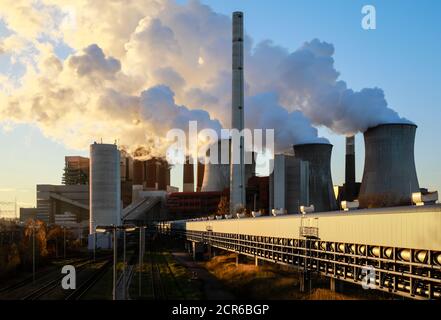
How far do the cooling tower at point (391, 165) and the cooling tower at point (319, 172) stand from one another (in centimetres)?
1399

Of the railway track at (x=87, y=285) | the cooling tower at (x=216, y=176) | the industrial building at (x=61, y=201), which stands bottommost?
the railway track at (x=87, y=285)

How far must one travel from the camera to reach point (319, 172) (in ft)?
274

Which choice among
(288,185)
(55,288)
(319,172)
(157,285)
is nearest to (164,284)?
(157,285)

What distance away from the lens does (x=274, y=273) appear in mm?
33344

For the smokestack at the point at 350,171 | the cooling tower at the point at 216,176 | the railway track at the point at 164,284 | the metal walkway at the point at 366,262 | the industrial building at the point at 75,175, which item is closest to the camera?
the metal walkway at the point at 366,262

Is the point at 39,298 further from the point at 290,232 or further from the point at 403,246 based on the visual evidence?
the point at 403,246

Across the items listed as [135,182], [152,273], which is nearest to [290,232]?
[152,273]

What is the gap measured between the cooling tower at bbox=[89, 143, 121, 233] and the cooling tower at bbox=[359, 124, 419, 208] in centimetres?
3945

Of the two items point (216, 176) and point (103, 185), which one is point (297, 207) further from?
point (103, 185)

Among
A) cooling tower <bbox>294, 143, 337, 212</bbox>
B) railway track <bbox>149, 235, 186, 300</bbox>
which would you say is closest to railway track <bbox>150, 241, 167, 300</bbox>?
railway track <bbox>149, 235, 186, 300</bbox>

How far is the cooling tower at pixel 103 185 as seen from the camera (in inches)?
3391

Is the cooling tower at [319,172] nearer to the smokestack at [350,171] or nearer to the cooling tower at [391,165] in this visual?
the cooling tower at [391,165]

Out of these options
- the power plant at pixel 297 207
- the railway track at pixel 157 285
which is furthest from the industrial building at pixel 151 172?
the railway track at pixel 157 285

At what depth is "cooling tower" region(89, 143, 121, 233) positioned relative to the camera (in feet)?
283
